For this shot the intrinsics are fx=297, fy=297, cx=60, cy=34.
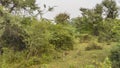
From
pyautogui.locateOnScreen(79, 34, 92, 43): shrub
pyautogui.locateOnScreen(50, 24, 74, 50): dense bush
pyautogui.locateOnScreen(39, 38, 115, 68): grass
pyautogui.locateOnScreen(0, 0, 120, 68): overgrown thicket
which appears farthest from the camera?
pyautogui.locateOnScreen(79, 34, 92, 43): shrub

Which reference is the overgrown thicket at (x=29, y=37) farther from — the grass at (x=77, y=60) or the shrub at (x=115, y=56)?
the grass at (x=77, y=60)

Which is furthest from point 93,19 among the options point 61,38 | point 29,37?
point 29,37

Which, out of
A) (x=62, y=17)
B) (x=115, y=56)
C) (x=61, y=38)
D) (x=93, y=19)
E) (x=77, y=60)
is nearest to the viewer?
(x=115, y=56)

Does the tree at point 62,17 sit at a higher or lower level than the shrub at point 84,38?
higher

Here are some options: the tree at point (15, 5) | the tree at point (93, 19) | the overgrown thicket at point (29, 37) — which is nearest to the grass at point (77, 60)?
the overgrown thicket at point (29, 37)

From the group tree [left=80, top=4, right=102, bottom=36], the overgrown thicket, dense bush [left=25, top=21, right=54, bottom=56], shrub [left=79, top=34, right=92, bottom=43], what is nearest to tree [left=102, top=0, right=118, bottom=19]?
tree [left=80, top=4, right=102, bottom=36]

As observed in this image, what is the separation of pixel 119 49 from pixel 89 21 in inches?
601

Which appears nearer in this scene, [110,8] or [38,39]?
[38,39]

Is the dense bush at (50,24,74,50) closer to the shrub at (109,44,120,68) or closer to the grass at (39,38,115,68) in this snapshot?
the grass at (39,38,115,68)

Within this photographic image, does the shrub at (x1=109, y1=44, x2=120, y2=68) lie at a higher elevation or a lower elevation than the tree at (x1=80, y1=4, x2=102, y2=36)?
lower

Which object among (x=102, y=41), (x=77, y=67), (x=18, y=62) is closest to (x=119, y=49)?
(x=77, y=67)

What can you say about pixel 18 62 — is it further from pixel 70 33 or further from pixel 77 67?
pixel 70 33

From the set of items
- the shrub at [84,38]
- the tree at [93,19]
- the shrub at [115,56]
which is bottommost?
the shrub at [115,56]

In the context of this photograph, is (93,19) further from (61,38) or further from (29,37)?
(29,37)
